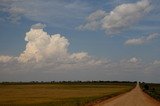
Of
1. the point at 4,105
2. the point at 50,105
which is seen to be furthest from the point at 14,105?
the point at 50,105

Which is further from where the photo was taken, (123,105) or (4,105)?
(4,105)

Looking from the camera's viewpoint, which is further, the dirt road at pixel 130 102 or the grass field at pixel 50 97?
the grass field at pixel 50 97

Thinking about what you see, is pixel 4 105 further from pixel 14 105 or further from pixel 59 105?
pixel 59 105

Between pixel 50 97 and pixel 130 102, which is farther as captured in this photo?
pixel 50 97

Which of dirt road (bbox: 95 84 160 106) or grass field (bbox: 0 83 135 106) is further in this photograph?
grass field (bbox: 0 83 135 106)

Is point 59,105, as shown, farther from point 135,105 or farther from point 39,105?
point 135,105

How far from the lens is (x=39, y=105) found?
124ft

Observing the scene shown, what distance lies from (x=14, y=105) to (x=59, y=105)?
17.0ft

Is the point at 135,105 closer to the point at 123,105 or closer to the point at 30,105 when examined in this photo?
the point at 123,105

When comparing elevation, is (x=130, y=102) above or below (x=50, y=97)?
below

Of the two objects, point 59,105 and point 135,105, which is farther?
point 59,105

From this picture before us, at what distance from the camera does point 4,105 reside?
3791 cm

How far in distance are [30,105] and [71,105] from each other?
16.8 feet

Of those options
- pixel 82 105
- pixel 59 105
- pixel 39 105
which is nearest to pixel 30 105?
pixel 39 105
